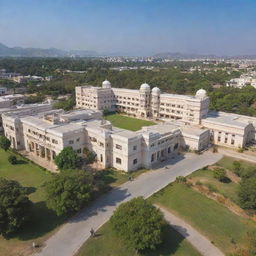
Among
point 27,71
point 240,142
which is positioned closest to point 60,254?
point 240,142

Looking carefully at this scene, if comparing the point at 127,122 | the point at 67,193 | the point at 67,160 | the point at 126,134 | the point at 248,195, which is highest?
the point at 126,134

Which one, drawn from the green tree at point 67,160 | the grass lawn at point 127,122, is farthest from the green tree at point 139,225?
the grass lawn at point 127,122

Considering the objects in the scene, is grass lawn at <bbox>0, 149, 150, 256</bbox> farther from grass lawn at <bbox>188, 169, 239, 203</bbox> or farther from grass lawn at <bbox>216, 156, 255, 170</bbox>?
grass lawn at <bbox>216, 156, 255, 170</bbox>

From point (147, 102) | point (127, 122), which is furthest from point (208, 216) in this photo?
point (147, 102)

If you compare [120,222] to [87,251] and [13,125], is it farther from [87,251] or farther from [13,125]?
[13,125]

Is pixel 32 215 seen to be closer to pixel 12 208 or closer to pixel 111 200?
pixel 12 208

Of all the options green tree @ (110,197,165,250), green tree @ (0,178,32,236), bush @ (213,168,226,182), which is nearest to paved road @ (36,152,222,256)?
green tree @ (0,178,32,236)

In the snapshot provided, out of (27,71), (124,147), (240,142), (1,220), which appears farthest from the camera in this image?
(27,71)
